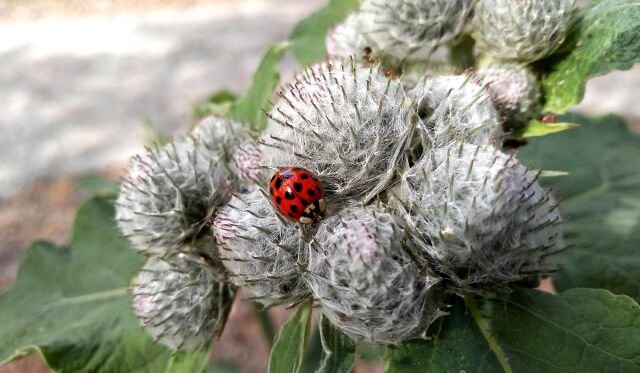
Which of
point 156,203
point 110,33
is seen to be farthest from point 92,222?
point 110,33

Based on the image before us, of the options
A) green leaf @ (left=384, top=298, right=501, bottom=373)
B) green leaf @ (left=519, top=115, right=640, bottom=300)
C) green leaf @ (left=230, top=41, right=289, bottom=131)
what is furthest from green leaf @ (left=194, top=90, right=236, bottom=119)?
green leaf @ (left=519, top=115, right=640, bottom=300)

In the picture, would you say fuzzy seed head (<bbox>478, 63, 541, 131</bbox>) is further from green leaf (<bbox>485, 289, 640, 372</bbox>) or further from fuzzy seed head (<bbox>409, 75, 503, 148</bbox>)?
green leaf (<bbox>485, 289, 640, 372</bbox>)

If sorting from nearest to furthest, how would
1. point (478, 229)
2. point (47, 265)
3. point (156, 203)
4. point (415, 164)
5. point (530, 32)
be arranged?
point (478, 229) → point (415, 164) → point (530, 32) → point (156, 203) → point (47, 265)

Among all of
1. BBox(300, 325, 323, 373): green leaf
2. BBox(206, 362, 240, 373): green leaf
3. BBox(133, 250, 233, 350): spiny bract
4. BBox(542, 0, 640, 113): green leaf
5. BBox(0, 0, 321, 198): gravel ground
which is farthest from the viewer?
BBox(0, 0, 321, 198): gravel ground

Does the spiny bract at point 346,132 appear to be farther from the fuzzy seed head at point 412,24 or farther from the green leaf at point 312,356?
the green leaf at point 312,356

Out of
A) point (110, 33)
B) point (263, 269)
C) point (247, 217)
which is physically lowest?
point (263, 269)

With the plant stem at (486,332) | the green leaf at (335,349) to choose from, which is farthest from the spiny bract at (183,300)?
the plant stem at (486,332)

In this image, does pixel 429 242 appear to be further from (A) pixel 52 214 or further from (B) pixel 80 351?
(A) pixel 52 214
